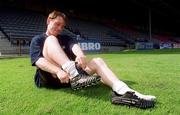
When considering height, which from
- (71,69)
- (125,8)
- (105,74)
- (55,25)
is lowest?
(125,8)

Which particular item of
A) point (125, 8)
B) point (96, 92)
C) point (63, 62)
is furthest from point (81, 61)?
point (125, 8)

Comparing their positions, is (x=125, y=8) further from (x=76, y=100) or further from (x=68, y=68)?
(x=68, y=68)

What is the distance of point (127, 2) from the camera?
139 ft

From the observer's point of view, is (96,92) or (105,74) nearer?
(105,74)

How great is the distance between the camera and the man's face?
4.86m

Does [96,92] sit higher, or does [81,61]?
[81,61]

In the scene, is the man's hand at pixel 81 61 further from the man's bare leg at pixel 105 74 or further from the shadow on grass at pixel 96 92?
the shadow on grass at pixel 96 92

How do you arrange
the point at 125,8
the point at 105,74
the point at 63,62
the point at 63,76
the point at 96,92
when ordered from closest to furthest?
1. the point at 63,76
2. the point at 63,62
3. the point at 105,74
4. the point at 96,92
5. the point at 125,8

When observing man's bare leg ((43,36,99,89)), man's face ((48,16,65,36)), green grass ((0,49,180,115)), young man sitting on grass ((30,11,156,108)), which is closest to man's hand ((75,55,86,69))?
young man sitting on grass ((30,11,156,108))

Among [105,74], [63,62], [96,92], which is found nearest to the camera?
[63,62]

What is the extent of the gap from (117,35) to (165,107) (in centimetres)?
3489

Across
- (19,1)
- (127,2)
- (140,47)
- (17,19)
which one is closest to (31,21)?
(17,19)

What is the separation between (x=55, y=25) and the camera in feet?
16.1

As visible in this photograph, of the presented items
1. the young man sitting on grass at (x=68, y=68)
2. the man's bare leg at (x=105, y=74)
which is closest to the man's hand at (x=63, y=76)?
the young man sitting on grass at (x=68, y=68)
